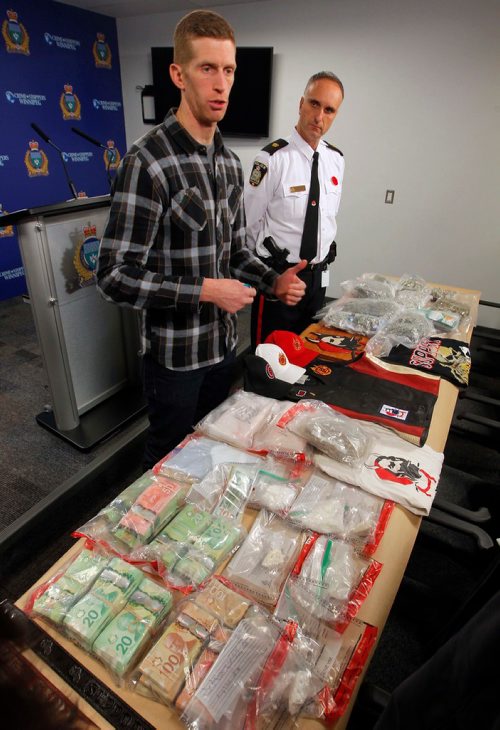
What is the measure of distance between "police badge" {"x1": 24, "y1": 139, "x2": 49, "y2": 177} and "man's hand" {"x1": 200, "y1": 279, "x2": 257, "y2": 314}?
353 centimetres

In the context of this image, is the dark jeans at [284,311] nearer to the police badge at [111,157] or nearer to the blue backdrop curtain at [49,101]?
the blue backdrop curtain at [49,101]

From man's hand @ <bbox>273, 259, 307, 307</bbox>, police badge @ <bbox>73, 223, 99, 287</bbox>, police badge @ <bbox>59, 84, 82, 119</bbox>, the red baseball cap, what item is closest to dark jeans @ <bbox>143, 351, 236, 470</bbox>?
the red baseball cap

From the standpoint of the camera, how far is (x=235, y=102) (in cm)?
374

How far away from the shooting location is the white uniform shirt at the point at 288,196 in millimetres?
2088

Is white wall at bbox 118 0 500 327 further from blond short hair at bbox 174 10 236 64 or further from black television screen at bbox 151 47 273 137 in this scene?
blond short hair at bbox 174 10 236 64

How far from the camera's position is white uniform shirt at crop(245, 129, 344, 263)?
209cm

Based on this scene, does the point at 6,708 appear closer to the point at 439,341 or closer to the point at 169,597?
the point at 169,597

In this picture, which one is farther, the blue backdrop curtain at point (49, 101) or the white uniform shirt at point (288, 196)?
the blue backdrop curtain at point (49, 101)

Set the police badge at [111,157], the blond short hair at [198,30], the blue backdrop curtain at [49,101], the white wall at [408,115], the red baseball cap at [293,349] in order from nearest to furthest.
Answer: the blond short hair at [198,30]
the red baseball cap at [293,349]
the white wall at [408,115]
the blue backdrop curtain at [49,101]
the police badge at [111,157]

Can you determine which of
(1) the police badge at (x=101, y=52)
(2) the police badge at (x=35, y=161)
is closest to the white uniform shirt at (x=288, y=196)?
(2) the police badge at (x=35, y=161)

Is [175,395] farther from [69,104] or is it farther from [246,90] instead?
[69,104]

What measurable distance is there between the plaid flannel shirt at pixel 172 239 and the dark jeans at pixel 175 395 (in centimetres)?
5

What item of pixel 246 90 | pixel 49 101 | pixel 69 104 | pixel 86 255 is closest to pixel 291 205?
pixel 86 255

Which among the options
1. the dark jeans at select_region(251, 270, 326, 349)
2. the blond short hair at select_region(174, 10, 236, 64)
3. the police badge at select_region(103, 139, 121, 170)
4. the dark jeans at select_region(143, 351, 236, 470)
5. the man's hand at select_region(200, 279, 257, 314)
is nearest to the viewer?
the blond short hair at select_region(174, 10, 236, 64)
